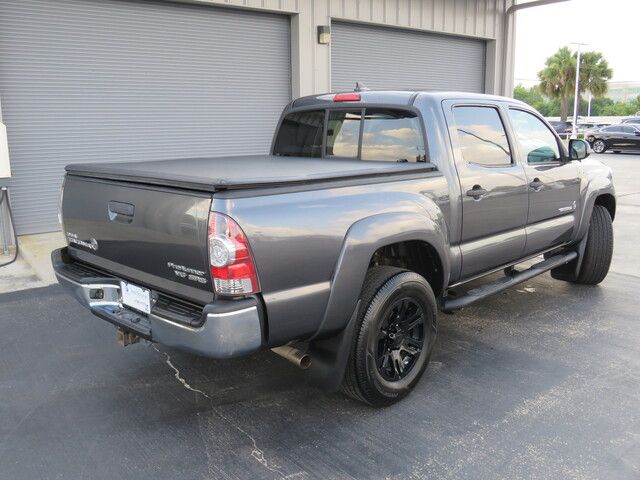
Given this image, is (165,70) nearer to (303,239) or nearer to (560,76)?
(303,239)

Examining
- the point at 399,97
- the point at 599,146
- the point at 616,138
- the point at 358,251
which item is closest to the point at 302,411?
the point at 358,251

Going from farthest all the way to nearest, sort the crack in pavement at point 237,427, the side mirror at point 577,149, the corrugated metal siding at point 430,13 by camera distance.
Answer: the corrugated metal siding at point 430,13 < the side mirror at point 577,149 < the crack in pavement at point 237,427

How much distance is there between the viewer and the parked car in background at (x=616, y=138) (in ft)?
86.5

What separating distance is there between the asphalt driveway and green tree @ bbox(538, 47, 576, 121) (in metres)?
51.4

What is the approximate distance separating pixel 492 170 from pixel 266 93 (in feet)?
21.4

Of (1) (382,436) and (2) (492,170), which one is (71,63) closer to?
(2) (492,170)

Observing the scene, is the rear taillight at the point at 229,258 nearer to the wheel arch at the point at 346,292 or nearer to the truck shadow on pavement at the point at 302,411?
the wheel arch at the point at 346,292

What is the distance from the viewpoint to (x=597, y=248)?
5.74 m

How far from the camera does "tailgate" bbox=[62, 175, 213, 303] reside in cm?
273

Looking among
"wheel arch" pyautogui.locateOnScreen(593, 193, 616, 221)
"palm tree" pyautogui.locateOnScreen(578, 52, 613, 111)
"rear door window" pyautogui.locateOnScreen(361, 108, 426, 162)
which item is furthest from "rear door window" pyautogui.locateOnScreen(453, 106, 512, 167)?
"palm tree" pyautogui.locateOnScreen(578, 52, 613, 111)

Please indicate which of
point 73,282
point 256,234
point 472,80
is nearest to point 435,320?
point 256,234

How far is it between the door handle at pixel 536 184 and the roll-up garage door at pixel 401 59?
5.89 meters

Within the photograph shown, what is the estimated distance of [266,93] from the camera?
10.1 metres

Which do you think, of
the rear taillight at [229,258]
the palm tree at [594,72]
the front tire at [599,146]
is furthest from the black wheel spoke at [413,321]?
the palm tree at [594,72]
